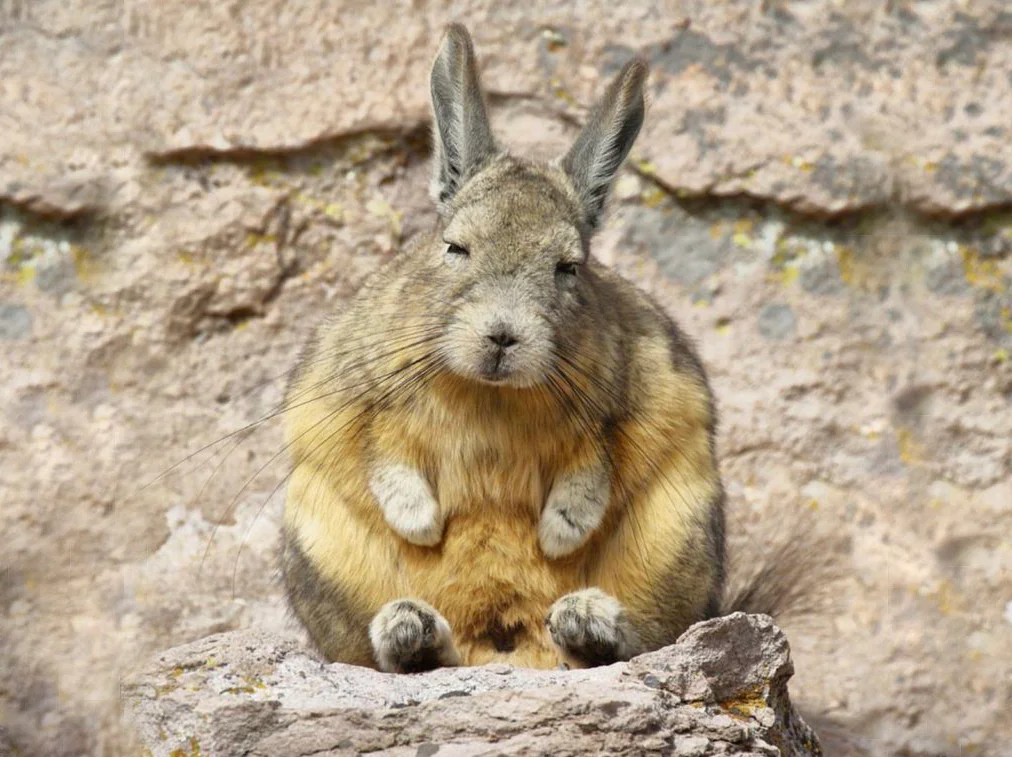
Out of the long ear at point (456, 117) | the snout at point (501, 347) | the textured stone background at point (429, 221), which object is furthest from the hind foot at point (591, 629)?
the textured stone background at point (429, 221)

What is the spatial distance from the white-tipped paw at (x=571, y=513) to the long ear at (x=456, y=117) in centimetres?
99

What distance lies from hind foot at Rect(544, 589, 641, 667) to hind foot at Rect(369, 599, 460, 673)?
12.1 inches

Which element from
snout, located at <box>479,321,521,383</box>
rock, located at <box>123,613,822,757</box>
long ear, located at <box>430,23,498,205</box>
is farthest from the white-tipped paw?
long ear, located at <box>430,23,498,205</box>

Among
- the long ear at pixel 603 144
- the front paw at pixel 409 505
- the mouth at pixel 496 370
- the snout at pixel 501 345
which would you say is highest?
the long ear at pixel 603 144

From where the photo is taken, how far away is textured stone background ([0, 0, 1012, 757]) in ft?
19.0

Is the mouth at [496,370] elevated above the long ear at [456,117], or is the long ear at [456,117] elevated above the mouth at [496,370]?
the long ear at [456,117]

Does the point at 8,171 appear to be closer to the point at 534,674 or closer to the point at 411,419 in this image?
the point at 411,419

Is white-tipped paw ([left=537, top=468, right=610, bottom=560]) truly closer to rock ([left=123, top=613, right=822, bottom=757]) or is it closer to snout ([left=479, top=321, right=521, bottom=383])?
snout ([left=479, top=321, right=521, bottom=383])

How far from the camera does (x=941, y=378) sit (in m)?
5.98

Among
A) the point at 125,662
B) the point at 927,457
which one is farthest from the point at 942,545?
the point at 125,662

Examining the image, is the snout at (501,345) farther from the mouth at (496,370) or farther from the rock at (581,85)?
the rock at (581,85)

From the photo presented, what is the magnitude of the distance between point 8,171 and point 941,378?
3.79m

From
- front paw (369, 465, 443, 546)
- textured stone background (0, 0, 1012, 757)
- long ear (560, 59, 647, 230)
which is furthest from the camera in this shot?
textured stone background (0, 0, 1012, 757)

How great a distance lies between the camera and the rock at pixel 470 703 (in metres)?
3.30
